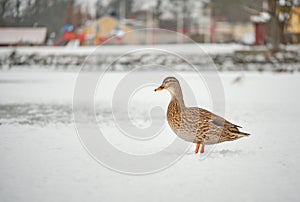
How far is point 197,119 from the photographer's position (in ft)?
14.2

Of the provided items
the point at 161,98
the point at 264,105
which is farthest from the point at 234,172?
the point at 161,98

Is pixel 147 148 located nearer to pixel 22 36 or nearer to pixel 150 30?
pixel 150 30

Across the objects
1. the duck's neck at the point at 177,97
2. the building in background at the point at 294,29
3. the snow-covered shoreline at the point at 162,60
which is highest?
the duck's neck at the point at 177,97

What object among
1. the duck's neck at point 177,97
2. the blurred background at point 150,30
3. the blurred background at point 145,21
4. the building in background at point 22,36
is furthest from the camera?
the building in background at point 22,36

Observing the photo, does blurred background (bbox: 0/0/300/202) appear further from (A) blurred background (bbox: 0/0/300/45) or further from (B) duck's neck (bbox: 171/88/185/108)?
(A) blurred background (bbox: 0/0/300/45)

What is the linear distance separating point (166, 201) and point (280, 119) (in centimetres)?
478

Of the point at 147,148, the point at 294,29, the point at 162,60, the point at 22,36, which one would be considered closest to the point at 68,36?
the point at 22,36

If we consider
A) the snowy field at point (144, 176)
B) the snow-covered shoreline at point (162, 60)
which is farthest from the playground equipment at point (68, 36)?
the snowy field at point (144, 176)

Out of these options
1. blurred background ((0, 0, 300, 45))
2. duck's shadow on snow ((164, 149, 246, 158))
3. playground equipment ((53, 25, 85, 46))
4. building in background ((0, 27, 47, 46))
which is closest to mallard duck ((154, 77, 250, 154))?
duck's shadow on snow ((164, 149, 246, 158))

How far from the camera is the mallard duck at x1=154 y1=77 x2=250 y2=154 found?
4.31 metres

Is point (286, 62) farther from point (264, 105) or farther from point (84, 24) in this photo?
point (84, 24)

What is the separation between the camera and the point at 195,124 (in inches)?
170

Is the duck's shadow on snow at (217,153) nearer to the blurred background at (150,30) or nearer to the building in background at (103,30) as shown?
the blurred background at (150,30)

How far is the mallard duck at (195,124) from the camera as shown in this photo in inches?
170
